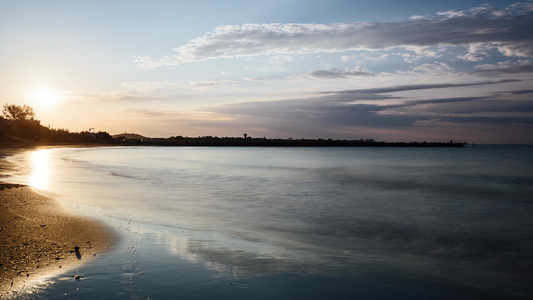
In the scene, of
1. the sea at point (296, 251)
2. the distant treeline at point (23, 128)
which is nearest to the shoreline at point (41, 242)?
the sea at point (296, 251)

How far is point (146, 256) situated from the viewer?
7758mm

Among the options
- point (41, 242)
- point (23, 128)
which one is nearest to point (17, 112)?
point (23, 128)

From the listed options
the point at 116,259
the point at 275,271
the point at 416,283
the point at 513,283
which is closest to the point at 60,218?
the point at 116,259

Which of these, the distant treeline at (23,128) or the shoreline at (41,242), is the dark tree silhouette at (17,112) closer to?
the distant treeline at (23,128)

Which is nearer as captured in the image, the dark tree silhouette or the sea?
the sea

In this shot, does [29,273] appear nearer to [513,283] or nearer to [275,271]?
[275,271]

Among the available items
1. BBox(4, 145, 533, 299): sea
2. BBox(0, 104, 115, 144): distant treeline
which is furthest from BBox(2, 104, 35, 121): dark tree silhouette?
BBox(4, 145, 533, 299): sea

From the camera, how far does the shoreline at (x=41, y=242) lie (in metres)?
6.21

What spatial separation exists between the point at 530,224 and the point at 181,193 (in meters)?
17.0

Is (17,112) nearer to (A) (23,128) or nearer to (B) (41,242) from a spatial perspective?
(A) (23,128)

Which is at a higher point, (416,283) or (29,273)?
(29,273)

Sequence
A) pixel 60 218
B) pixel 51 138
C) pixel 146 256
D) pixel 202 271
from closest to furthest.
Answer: pixel 202 271 < pixel 146 256 < pixel 60 218 < pixel 51 138

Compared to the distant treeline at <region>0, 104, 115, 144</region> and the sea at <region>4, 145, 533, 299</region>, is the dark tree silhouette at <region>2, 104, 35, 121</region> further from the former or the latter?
the sea at <region>4, 145, 533, 299</region>

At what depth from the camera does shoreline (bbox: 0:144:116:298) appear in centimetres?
621
